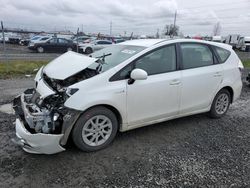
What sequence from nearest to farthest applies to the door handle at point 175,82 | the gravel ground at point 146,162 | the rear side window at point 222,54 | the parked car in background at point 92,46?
1. the gravel ground at point 146,162
2. the door handle at point 175,82
3. the rear side window at point 222,54
4. the parked car in background at point 92,46

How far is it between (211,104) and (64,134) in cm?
305

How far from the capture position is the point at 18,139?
326cm

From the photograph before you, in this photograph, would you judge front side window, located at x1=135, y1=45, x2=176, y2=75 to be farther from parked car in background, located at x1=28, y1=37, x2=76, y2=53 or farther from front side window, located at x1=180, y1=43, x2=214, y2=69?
parked car in background, located at x1=28, y1=37, x2=76, y2=53

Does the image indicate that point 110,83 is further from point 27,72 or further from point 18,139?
point 27,72

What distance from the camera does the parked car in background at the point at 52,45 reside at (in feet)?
70.2

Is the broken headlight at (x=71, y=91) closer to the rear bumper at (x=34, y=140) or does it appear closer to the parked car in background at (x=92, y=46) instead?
the rear bumper at (x=34, y=140)

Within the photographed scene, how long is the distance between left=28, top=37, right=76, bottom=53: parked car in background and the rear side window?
743 inches

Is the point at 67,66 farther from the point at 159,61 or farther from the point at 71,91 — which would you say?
the point at 159,61

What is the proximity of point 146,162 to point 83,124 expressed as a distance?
3.30ft

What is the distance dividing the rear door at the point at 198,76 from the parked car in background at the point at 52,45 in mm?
18978

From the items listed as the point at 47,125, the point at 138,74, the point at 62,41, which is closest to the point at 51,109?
the point at 47,125

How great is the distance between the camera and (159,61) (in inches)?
162

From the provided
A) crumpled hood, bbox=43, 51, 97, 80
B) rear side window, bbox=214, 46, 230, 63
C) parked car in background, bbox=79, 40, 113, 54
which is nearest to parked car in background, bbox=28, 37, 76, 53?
parked car in background, bbox=79, 40, 113, 54

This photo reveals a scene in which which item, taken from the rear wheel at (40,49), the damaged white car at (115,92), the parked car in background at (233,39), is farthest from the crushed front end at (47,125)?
the parked car in background at (233,39)
